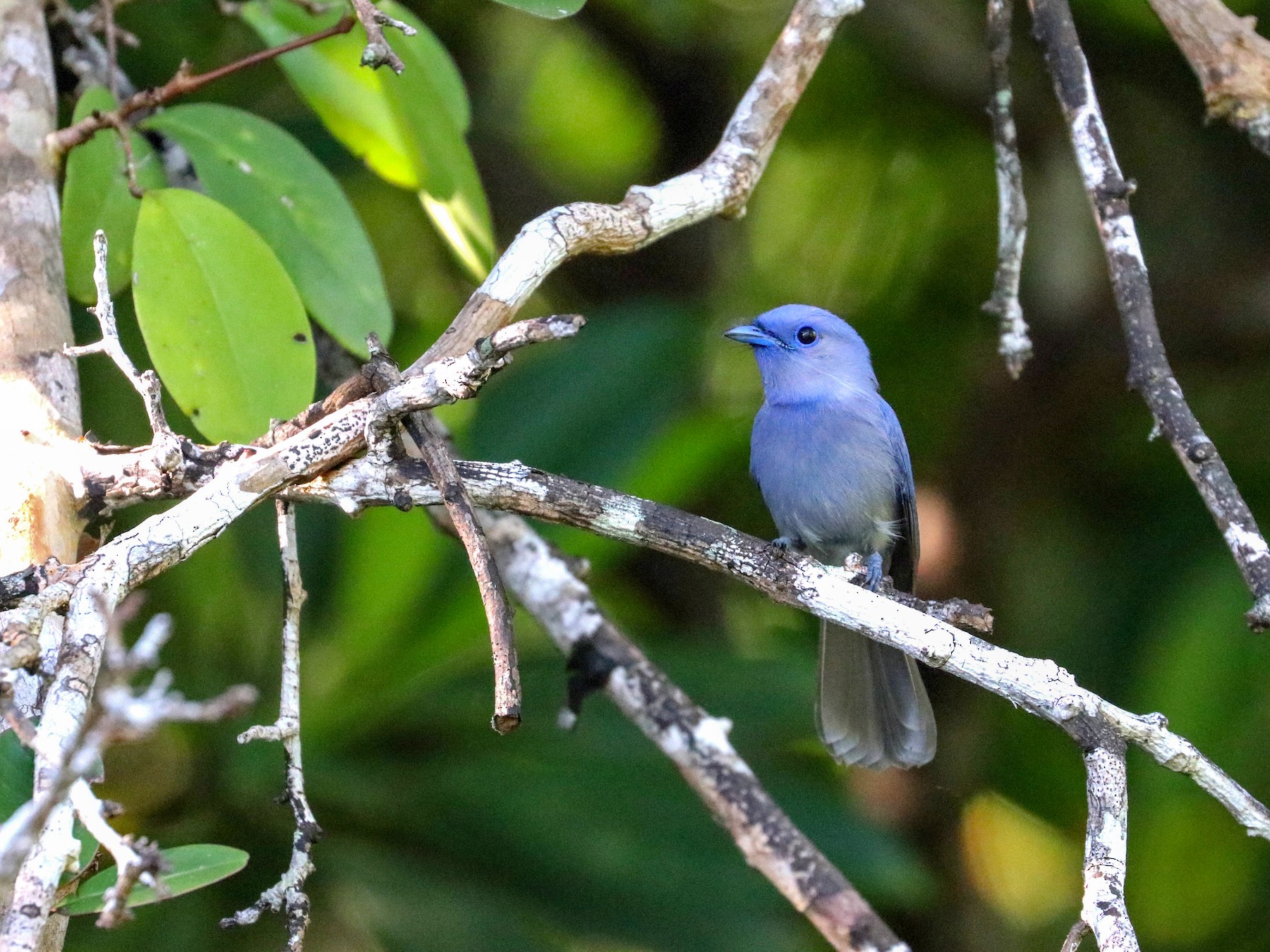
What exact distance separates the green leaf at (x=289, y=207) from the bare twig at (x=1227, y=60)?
183 cm

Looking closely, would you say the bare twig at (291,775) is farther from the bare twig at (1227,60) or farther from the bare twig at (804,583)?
the bare twig at (1227,60)

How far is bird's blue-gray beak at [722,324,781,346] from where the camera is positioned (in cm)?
406

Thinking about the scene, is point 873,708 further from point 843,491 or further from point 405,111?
point 405,111

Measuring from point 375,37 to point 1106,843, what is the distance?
1.72 m

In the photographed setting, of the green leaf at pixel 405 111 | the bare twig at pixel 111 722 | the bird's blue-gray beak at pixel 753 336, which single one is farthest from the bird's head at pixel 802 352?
the bare twig at pixel 111 722

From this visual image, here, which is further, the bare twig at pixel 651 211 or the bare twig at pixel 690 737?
the bare twig at pixel 690 737

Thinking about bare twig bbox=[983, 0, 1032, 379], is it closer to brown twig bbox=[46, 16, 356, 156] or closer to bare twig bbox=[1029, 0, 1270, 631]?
bare twig bbox=[1029, 0, 1270, 631]

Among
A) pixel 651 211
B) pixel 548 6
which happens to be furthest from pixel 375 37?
pixel 651 211

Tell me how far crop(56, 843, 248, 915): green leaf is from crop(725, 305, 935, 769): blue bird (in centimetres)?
211

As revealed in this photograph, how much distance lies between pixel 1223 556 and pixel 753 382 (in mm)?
2029

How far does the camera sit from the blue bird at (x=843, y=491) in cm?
365

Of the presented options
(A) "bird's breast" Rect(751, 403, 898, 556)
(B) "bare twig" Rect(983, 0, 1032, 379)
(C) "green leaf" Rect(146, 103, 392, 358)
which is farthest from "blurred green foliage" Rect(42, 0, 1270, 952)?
(B) "bare twig" Rect(983, 0, 1032, 379)

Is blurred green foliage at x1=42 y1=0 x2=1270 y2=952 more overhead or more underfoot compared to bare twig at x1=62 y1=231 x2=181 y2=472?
more underfoot

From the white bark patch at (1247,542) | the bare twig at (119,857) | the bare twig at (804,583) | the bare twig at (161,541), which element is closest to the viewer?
the bare twig at (119,857)
